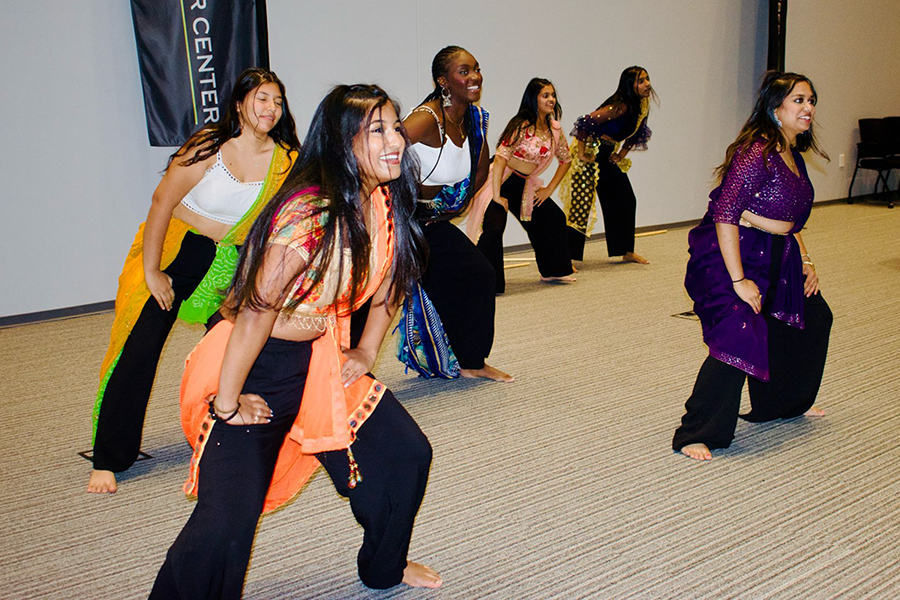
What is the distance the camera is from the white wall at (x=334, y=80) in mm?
4477

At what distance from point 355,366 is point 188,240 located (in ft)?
3.48

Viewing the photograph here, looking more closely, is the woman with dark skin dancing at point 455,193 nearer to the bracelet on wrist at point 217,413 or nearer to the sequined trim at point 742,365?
the sequined trim at point 742,365

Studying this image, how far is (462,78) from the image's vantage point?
10.2ft

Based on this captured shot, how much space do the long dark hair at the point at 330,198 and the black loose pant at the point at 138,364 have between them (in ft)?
3.58

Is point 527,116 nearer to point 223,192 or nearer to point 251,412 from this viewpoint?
point 223,192

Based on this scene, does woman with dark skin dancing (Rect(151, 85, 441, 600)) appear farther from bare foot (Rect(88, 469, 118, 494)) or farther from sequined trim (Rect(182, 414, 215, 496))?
bare foot (Rect(88, 469, 118, 494))

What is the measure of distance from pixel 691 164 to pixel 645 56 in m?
1.25

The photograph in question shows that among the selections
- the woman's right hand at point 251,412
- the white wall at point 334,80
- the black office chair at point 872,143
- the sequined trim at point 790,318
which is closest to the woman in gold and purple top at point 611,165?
the white wall at point 334,80

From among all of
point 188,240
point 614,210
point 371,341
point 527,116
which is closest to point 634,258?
point 614,210

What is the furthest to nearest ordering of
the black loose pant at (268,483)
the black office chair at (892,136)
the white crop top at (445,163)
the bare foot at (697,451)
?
the black office chair at (892,136) < the white crop top at (445,163) < the bare foot at (697,451) < the black loose pant at (268,483)

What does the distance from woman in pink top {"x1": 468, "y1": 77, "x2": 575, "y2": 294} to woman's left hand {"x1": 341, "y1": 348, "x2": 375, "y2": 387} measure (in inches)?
114

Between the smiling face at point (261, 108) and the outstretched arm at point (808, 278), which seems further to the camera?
the outstretched arm at point (808, 278)

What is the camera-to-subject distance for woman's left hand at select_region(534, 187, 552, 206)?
5.23m

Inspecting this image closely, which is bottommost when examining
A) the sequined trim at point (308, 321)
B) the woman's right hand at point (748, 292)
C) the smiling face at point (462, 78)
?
the woman's right hand at point (748, 292)
